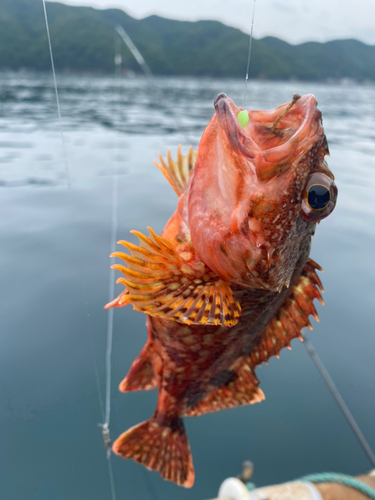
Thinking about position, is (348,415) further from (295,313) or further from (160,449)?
(160,449)

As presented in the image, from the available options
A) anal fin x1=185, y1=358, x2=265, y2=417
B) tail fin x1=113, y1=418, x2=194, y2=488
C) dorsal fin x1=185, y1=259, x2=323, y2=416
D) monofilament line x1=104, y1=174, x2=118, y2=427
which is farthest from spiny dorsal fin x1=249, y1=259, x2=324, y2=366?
monofilament line x1=104, y1=174, x2=118, y2=427

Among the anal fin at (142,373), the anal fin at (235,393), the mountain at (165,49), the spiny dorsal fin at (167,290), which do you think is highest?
the mountain at (165,49)

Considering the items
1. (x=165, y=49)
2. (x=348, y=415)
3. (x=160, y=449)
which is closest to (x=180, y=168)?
(x=160, y=449)

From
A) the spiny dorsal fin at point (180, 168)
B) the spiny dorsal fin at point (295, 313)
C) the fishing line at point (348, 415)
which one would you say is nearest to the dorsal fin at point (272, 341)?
the spiny dorsal fin at point (295, 313)

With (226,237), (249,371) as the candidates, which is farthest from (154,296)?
(249,371)

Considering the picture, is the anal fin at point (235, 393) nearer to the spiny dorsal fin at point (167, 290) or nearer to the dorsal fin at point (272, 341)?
the dorsal fin at point (272, 341)

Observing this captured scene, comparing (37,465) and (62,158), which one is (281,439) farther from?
(62,158)
